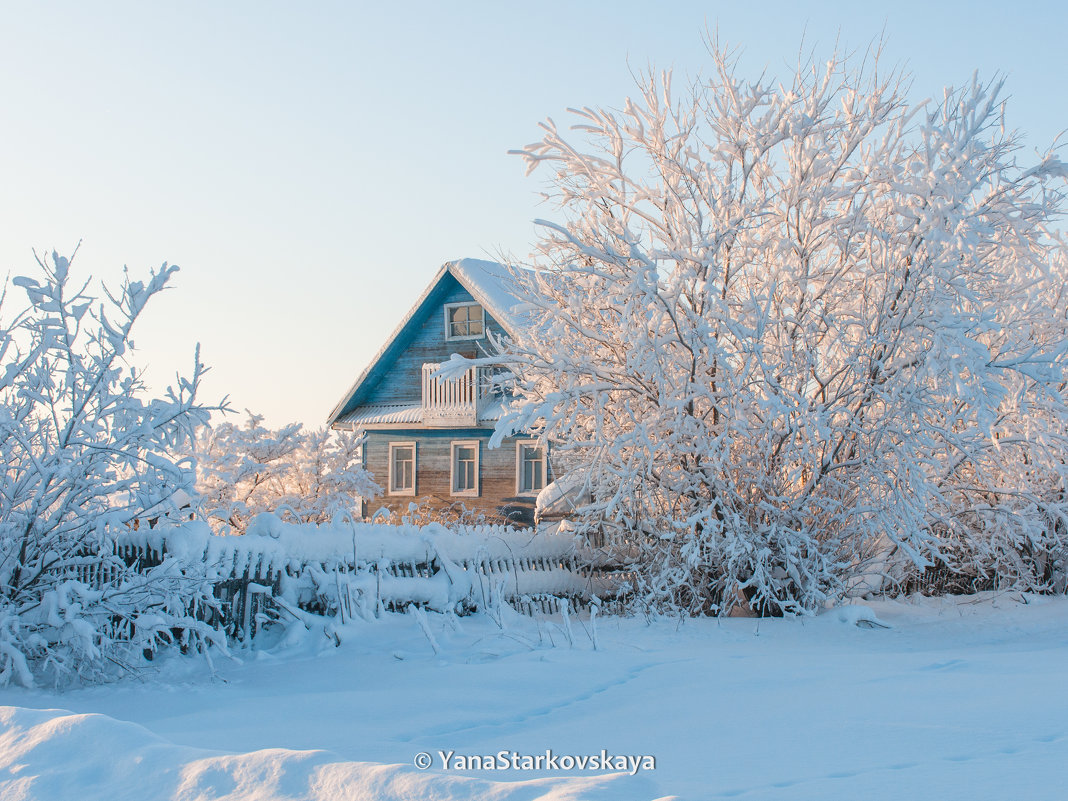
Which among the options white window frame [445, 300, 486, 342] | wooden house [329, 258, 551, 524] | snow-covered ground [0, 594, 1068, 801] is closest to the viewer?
snow-covered ground [0, 594, 1068, 801]

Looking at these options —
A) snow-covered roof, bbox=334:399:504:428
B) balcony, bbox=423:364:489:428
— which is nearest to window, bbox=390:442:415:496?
snow-covered roof, bbox=334:399:504:428

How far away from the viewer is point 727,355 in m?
9.82

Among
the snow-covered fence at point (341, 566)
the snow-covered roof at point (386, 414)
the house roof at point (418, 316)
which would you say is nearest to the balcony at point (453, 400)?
the snow-covered roof at point (386, 414)

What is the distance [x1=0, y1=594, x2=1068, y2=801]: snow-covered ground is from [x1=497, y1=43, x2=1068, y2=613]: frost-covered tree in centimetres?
162

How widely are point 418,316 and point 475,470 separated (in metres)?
4.12

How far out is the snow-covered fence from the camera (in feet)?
25.0

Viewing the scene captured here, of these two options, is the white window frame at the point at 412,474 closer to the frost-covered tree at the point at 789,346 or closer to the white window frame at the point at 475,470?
the white window frame at the point at 475,470

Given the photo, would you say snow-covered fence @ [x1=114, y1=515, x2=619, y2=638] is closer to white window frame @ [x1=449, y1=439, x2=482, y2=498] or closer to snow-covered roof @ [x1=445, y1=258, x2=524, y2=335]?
snow-covered roof @ [x1=445, y1=258, x2=524, y2=335]

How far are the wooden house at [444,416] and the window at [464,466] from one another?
25 mm

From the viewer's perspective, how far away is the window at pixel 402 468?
24.0m

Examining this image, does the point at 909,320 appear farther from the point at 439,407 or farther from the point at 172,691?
the point at 439,407

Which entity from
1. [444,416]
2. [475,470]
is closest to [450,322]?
[444,416]

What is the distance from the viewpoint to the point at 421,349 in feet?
78.4

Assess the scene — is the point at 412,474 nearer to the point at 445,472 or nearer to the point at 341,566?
the point at 445,472
